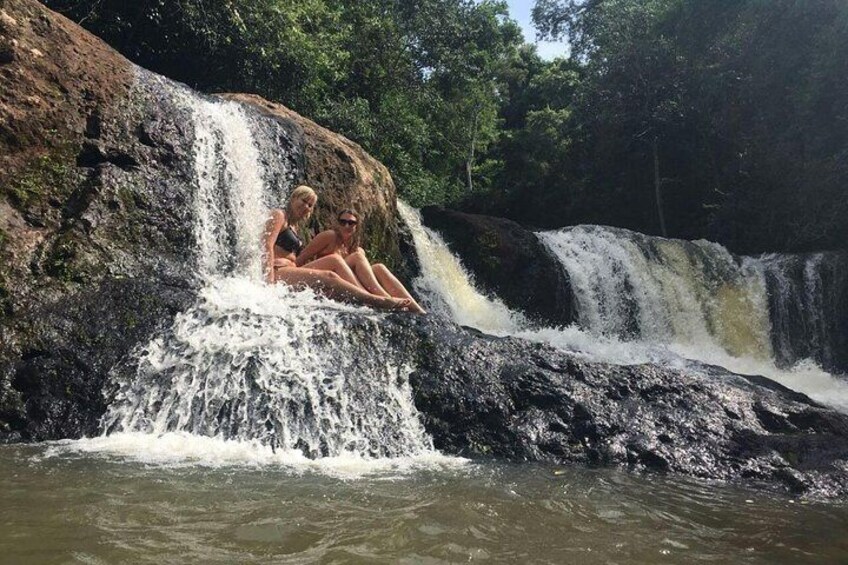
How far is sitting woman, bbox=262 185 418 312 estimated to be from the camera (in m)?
6.53

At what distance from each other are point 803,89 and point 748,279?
184 inches

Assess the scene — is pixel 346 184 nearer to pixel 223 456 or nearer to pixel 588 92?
pixel 223 456

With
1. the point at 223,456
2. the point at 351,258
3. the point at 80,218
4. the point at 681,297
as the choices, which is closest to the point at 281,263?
the point at 351,258

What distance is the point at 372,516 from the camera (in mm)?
3070

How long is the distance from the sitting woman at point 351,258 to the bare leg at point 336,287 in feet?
0.59

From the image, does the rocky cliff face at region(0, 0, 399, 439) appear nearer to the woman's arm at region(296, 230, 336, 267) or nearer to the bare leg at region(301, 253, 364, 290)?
the woman's arm at region(296, 230, 336, 267)

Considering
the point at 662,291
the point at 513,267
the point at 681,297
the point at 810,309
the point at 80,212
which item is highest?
the point at 80,212

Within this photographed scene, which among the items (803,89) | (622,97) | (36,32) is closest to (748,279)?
(803,89)

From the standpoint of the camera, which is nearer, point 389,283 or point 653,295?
point 389,283

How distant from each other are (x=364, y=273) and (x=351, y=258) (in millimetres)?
212

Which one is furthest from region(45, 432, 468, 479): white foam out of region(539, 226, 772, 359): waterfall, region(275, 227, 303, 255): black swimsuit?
region(539, 226, 772, 359): waterfall

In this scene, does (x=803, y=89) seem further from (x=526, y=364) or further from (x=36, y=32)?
(x=36, y=32)

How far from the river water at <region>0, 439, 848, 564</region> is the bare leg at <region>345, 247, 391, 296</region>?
2.66m

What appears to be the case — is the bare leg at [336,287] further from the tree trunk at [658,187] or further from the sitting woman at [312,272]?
the tree trunk at [658,187]
